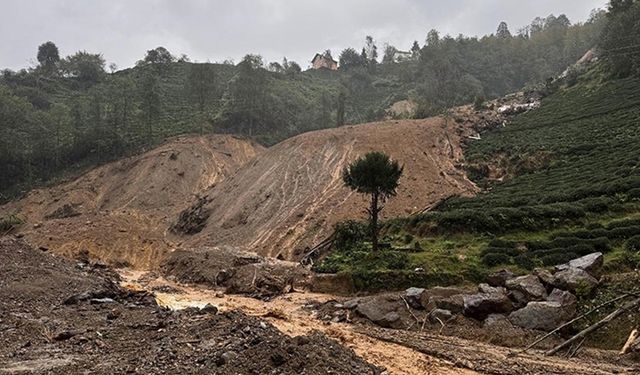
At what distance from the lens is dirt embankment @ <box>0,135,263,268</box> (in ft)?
129

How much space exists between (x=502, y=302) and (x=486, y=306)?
62cm

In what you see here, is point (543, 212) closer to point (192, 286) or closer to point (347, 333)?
point (347, 333)

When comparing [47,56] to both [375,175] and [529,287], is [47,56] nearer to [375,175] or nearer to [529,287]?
[375,175]

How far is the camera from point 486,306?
18.6 metres

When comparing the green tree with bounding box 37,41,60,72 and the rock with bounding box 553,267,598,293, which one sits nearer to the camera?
the rock with bounding box 553,267,598,293

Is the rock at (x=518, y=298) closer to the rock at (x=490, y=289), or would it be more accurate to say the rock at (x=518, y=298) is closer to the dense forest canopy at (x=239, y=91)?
the rock at (x=490, y=289)

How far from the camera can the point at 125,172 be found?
61.5 m

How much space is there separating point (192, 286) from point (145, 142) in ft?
145

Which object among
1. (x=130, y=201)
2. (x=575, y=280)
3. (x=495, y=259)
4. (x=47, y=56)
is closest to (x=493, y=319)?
(x=575, y=280)

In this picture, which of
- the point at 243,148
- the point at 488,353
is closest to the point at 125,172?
the point at 243,148

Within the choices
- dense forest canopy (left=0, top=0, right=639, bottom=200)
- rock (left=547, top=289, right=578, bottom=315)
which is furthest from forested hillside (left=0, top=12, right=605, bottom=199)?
rock (left=547, top=289, right=578, bottom=315)

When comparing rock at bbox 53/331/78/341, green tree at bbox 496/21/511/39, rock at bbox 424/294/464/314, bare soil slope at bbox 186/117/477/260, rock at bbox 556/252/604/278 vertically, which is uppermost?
green tree at bbox 496/21/511/39

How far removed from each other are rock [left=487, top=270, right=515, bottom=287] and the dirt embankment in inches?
992

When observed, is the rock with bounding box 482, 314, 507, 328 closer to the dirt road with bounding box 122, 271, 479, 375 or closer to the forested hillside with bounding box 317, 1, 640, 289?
the dirt road with bounding box 122, 271, 479, 375
